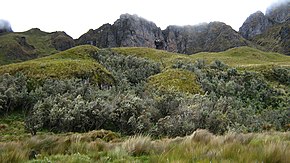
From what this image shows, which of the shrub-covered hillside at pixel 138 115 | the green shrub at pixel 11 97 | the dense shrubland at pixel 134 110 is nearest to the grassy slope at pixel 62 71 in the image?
the shrub-covered hillside at pixel 138 115

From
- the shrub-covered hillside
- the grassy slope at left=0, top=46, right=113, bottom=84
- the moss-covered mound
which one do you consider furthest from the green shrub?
the moss-covered mound

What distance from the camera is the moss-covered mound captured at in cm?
5381

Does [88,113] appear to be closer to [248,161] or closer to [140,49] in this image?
[248,161]

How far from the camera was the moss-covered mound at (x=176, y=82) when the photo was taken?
53812 millimetres

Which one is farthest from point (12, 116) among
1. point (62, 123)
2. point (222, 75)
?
point (222, 75)

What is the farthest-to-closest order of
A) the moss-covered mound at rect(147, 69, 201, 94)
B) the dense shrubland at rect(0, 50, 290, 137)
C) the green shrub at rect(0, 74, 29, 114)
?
the moss-covered mound at rect(147, 69, 201, 94)
the green shrub at rect(0, 74, 29, 114)
the dense shrubland at rect(0, 50, 290, 137)

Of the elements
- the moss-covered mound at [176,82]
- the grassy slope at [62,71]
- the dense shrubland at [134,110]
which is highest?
the grassy slope at [62,71]

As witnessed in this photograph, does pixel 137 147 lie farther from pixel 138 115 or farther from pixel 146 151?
pixel 138 115

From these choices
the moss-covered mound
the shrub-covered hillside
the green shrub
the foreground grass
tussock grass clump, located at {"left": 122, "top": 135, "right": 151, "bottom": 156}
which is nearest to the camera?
the foreground grass

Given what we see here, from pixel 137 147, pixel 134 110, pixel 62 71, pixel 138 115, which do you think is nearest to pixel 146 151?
pixel 137 147

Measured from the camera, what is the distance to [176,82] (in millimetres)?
56812

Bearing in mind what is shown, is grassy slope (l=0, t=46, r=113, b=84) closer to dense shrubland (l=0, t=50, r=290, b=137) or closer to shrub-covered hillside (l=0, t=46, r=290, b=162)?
shrub-covered hillside (l=0, t=46, r=290, b=162)

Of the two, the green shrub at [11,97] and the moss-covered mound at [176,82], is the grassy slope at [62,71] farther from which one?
the moss-covered mound at [176,82]

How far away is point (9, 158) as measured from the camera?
15.5 feet
